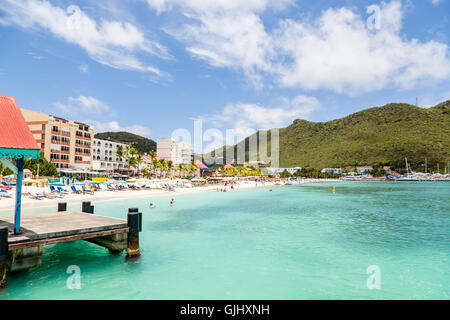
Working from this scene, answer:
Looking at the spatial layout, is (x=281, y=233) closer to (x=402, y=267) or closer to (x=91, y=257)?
(x=402, y=267)

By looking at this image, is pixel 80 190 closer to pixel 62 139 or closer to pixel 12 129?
pixel 62 139

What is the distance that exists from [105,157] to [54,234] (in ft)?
287

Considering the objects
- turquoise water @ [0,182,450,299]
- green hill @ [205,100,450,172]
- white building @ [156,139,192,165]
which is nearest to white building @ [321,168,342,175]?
green hill @ [205,100,450,172]

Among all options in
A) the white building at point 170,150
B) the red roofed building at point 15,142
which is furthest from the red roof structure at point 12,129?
the white building at point 170,150

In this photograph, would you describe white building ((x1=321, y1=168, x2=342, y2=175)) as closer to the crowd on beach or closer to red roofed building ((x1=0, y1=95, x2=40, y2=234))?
the crowd on beach

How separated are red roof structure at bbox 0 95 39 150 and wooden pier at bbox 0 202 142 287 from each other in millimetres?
2948

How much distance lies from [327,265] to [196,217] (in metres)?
16.4

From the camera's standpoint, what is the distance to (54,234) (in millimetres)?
10578

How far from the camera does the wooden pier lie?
31.8 ft

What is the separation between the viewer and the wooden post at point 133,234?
12.7 m

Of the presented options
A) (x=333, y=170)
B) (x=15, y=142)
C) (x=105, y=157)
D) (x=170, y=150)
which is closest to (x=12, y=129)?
(x=15, y=142)

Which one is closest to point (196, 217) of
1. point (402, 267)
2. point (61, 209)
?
point (61, 209)
